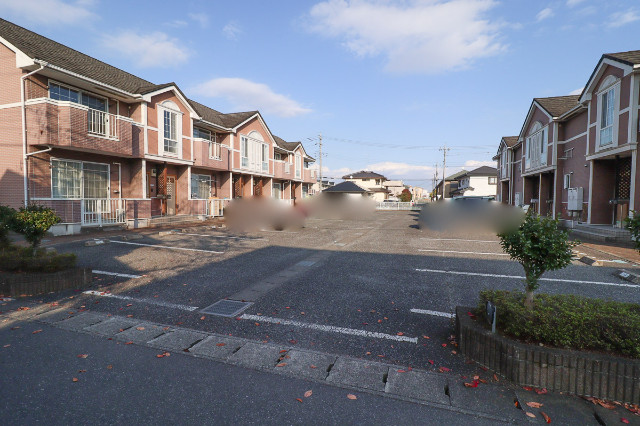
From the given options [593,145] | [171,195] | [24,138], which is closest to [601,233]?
[593,145]

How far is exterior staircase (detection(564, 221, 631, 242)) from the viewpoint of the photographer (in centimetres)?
1155

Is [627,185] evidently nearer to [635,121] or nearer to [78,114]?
[635,121]

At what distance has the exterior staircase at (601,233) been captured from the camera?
1155 cm

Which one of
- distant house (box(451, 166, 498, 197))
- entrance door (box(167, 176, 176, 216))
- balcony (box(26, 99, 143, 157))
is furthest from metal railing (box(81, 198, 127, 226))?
distant house (box(451, 166, 498, 197))

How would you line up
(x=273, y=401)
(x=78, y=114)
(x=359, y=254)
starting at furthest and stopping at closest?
(x=78, y=114), (x=359, y=254), (x=273, y=401)

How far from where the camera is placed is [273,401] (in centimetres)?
269

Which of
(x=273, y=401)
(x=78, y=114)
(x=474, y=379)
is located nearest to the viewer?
(x=273, y=401)

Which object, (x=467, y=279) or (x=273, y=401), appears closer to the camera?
(x=273, y=401)

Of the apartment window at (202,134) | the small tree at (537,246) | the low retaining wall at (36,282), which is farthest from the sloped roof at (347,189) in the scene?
the small tree at (537,246)

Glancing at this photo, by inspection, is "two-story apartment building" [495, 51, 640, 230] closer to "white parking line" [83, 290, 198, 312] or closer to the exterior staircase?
the exterior staircase

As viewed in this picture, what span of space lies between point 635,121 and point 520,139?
14.4m

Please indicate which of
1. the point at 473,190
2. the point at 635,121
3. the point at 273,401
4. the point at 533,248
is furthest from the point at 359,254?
the point at 473,190

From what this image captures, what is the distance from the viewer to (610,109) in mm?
13555

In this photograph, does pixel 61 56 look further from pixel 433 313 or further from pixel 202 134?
pixel 433 313
